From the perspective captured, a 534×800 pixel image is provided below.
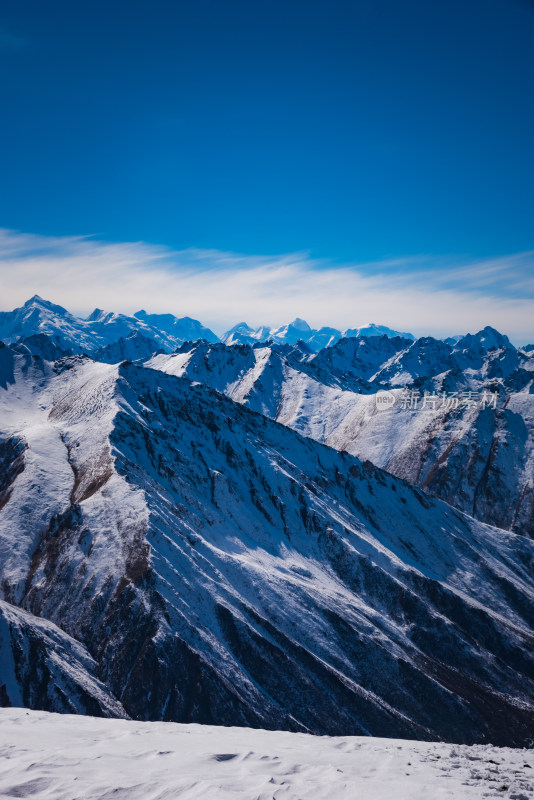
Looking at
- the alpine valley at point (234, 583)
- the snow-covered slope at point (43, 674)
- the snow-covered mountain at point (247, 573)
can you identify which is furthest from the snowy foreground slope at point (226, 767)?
the snow-covered mountain at point (247, 573)

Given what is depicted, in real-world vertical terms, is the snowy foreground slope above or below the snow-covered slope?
above

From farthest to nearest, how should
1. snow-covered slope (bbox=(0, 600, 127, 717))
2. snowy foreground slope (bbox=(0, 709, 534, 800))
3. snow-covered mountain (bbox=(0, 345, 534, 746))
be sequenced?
snow-covered mountain (bbox=(0, 345, 534, 746)) < snow-covered slope (bbox=(0, 600, 127, 717)) < snowy foreground slope (bbox=(0, 709, 534, 800))

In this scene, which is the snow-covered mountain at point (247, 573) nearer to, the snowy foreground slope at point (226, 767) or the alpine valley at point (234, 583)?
the alpine valley at point (234, 583)

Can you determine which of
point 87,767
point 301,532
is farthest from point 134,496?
point 87,767

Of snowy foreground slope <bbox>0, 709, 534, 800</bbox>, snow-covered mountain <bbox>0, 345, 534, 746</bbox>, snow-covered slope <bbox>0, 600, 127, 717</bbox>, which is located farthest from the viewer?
snow-covered mountain <bbox>0, 345, 534, 746</bbox>

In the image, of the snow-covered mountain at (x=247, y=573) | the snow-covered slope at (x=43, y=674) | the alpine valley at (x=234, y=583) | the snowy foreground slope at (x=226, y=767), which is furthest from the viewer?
the snow-covered mountain at (x=247, y=573)

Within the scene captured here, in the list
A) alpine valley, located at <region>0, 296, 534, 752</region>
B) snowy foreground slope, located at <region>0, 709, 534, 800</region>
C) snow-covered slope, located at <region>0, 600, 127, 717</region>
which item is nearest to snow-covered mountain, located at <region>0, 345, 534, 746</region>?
alpine valley, located at <region>0, 296, 534, 752</region>

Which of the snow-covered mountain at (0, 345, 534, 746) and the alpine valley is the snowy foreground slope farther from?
the snow-covered mountain at (0, 345, 534, 746)

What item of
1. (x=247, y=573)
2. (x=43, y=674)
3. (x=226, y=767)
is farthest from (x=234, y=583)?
(x=226, y=767)
